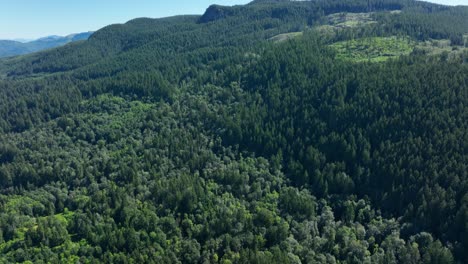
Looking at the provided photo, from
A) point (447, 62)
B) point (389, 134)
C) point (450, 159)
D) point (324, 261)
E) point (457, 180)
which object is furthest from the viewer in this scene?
point (447, 62)

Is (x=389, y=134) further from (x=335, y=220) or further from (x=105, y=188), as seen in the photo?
(x=105, y=188)

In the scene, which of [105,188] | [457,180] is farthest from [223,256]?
[457,180]

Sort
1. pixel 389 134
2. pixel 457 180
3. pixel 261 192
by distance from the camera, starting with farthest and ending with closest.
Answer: pixel 389 134
pixel 261 192
pixel 457 180

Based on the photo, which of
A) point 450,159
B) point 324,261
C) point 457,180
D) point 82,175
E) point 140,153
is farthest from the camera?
point 140,153

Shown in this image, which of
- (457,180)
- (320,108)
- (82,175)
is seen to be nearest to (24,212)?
(82,175)

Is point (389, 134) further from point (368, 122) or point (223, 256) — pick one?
point (223, 256)

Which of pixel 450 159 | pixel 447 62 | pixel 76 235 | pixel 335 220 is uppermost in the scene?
pixel 447 62

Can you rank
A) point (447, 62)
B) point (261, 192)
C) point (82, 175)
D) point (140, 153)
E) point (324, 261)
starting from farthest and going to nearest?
point (447, 62) < point (140, 153) < point (82, 175) < point (261, 192) < point (324, 261)

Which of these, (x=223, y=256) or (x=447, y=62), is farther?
(x=447, y=62)

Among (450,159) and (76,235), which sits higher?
(450,159)
